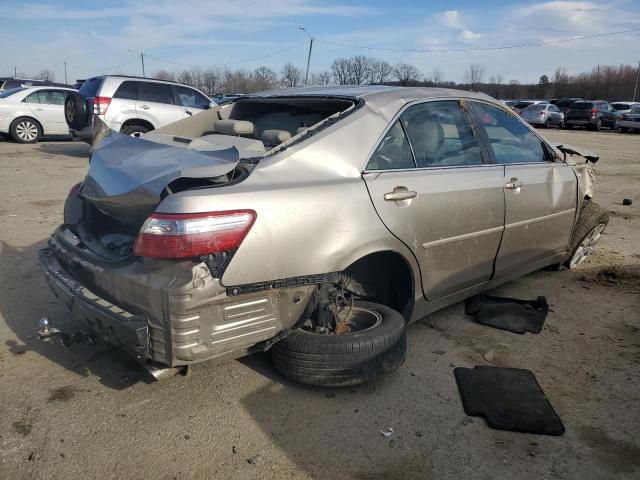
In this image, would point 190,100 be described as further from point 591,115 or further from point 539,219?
point 591,115

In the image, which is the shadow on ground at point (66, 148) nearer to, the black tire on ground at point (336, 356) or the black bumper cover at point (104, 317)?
the black bumper cover at point (104, 317)

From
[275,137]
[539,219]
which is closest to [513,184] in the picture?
[539,219]

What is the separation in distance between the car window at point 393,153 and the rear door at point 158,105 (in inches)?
362

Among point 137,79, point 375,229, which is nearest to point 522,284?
point 375,229

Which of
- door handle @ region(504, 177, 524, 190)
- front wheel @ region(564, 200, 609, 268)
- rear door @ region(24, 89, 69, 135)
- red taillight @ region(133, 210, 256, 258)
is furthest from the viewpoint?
rear door @ region(24, 89, 69, 135)

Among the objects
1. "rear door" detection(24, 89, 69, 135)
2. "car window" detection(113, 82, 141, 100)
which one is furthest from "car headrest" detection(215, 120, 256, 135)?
"rear door" detection(24, 89, 69, 135)

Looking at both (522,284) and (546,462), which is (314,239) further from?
(522,284)

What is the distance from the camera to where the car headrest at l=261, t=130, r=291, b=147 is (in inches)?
131

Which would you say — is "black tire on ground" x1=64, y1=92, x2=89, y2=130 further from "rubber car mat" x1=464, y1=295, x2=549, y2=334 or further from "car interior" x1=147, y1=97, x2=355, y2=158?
"rubber car mat" x1=464, y1=295, x2=549, y2=334

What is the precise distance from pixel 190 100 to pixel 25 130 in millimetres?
5984

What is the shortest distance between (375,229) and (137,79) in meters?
10.3

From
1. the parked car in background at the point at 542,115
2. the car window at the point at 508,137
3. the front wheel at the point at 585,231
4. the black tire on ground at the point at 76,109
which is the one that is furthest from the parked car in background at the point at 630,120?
the black tire on ground at the point at 76,109

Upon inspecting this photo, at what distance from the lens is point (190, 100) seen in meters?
12.6

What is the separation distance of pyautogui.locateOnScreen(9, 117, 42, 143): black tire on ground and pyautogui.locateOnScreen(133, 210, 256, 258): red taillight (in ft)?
49.6
